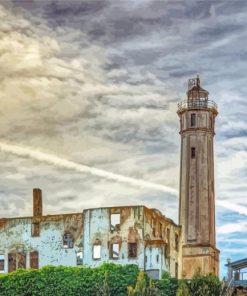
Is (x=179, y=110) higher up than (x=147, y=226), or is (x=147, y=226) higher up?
(x=179, y=110)

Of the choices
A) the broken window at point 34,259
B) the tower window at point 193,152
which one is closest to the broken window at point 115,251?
the broken window at point 34,259

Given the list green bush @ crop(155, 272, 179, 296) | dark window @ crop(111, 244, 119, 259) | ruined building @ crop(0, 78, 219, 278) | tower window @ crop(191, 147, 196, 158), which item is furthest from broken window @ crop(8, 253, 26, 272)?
tower window @ crop(191, 147, 196, 158)

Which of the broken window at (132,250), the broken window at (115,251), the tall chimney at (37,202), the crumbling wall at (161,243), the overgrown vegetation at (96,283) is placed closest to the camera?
the overgrown vegetation at (96,283)

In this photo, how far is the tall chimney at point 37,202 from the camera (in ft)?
243

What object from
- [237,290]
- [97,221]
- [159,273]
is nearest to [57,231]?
[97,221]

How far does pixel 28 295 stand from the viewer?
6894 cm

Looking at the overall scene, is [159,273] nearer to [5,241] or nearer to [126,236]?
[126,236]

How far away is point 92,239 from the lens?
7081 cm

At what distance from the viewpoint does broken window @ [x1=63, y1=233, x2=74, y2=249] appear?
→ 71800mm

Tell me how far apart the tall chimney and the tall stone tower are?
13.0m

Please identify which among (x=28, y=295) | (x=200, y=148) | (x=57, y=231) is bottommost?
(x=28, y=295)

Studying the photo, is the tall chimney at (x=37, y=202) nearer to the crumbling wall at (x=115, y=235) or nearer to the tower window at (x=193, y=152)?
the crumbling wall at (x=115, y=235)

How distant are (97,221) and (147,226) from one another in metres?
3.62

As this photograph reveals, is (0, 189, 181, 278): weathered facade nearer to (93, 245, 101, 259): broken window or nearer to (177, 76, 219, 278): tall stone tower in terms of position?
(93, 245, 101, 259): broken window
